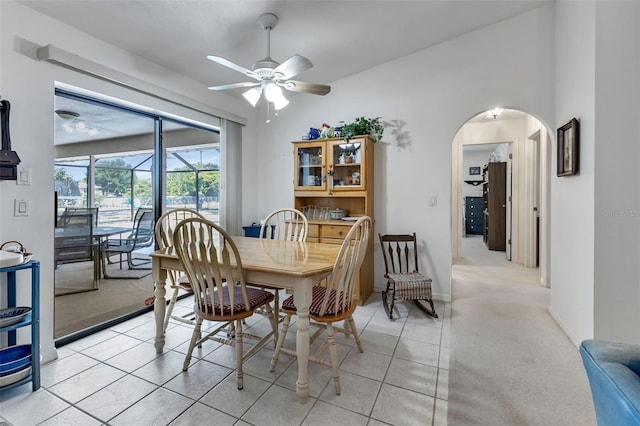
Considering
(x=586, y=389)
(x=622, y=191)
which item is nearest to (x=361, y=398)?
(x=586, y=389)

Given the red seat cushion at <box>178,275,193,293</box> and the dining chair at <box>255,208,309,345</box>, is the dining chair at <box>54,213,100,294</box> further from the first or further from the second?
the dining chair at <box>255,208,309,345</box>

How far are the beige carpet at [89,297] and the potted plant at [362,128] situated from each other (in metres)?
2.70

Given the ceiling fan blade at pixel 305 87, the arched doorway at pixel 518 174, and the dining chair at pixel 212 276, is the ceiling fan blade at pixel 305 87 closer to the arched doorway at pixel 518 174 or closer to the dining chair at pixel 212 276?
the dining chair at pixel 212 276

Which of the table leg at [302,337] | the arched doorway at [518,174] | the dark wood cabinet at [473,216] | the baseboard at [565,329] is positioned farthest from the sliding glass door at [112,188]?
the dark wood cabinet at [473,216]

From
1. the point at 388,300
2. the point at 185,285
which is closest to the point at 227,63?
the point at 185,285

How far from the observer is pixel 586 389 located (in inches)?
71.1

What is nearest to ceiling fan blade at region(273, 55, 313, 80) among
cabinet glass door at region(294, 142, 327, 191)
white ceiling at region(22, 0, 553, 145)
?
white ceiling at region(22, 0, 553, 145)

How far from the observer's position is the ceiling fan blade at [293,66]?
200 centimetres

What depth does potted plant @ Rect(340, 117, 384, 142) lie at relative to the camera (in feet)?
11.0

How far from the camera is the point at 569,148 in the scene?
8.13 feet

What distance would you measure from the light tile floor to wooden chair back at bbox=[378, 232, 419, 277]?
3.28ft

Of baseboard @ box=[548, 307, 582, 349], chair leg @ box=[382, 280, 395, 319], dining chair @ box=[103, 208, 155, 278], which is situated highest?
dining chair @ box=[103, 208, 155, 278]

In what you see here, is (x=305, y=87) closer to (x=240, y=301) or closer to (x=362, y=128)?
(x=362, y=128)

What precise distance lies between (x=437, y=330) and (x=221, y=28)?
10.4 feet
